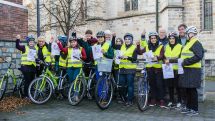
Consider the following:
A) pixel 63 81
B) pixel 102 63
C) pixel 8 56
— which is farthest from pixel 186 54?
pixel 8 56

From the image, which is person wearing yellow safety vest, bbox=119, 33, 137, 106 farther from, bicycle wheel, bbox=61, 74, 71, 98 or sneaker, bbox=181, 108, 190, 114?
bicycle wheel, bbox=61, 74, 71, 98

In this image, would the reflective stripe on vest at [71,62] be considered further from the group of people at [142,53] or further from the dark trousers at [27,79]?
the dark trousers at [27,79]

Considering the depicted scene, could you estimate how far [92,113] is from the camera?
940 cm

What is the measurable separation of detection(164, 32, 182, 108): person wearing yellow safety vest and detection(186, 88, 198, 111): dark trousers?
82 centimetres

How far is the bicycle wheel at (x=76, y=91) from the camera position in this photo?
10195 millimetres

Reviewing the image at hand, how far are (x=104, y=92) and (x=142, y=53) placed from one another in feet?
5.42

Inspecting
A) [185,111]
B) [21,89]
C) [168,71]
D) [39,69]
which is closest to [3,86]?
[21,89]

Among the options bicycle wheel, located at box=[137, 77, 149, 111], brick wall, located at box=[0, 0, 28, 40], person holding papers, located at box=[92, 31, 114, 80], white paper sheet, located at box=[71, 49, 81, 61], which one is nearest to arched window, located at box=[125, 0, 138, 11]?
brick wall, located at box=[0, 0, 28, 40]

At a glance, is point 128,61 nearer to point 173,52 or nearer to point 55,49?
point 173,52

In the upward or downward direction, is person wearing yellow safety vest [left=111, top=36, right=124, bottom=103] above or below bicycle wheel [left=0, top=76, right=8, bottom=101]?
above

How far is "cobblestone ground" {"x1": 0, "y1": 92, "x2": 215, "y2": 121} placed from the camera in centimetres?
885

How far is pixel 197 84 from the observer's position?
30.6ft

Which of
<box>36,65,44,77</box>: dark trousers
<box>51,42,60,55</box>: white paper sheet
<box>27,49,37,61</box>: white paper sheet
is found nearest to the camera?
<box>51,42,60,55</box>: white paper sheet

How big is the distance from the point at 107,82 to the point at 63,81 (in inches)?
65.8
